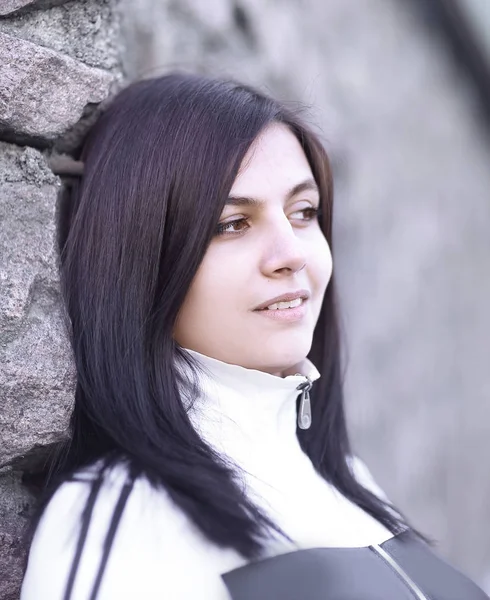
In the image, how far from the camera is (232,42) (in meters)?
2.20

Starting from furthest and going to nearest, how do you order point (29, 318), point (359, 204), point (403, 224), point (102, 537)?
point (403, 224) → point (359, 204) → point (29, 318) → point (102, 537)

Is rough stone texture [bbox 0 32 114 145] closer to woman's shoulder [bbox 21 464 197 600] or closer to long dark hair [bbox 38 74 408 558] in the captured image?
long dark hair [bbox 38 74 408 558]

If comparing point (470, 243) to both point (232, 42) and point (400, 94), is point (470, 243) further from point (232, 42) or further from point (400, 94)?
point (232, 42)

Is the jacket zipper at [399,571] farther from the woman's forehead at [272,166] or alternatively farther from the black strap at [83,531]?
the woman's forehead at [272,166]

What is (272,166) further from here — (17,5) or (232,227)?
(17,5)

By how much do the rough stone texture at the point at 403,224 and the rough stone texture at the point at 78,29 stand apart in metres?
0.69

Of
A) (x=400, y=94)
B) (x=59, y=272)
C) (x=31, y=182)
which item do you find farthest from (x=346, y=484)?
(x=400, y=94)

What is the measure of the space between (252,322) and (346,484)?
1.50 ft

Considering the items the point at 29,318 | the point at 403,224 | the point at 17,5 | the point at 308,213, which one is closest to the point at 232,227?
the point at 308,213

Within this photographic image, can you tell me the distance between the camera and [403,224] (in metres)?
2.92

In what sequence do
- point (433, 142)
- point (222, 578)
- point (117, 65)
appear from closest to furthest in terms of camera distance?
point (222, 578)
point (117, 65)
point (433, 142)

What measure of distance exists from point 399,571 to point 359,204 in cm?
169

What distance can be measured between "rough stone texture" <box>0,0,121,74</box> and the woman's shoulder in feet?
2.35

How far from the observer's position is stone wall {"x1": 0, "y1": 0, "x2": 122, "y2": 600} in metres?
1.10
